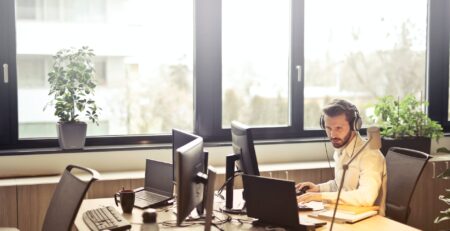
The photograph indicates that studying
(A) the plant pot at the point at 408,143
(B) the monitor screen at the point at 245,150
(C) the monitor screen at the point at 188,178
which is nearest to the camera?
(C) the monitor screen at the point at 188,178

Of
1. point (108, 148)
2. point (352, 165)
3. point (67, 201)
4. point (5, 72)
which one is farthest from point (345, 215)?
point (5, 72)

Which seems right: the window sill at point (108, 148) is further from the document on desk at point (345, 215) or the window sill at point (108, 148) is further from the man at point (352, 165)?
the document on desk at point (345, 215)

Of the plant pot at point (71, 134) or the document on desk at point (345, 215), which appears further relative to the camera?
the plant pot at point (71, 134)

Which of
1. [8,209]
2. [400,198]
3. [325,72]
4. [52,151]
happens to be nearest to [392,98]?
[325,72]

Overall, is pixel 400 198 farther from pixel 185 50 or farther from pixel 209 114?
pixel 185 50

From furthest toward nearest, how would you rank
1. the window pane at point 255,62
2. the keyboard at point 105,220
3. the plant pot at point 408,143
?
the window pane at point 255,62 → the plant pot at point 408,143 → the keyboard at point 105,220

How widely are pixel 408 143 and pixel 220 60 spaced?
1557mm

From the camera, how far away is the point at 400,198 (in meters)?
3.11

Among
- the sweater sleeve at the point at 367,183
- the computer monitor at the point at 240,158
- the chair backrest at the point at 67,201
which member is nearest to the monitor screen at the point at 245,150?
the computer monitor at the point at 240,158

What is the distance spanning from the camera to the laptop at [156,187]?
295 centimetres

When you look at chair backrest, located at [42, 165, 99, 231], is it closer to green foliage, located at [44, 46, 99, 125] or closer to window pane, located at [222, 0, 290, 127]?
green foliage, located at [44, 46, 99, 125]

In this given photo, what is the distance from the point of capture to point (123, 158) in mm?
3906

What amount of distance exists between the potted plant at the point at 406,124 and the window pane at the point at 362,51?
0.71 ft

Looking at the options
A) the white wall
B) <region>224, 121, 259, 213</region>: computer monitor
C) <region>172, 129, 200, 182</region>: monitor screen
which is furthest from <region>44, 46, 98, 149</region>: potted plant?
<region>224, 121, 259, 213</region>: computer monitor
